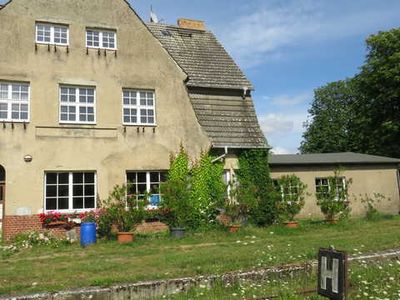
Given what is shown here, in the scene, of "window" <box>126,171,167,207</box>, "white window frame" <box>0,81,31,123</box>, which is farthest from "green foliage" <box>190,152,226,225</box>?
"white window frame" <box>0,81,31,123</box>

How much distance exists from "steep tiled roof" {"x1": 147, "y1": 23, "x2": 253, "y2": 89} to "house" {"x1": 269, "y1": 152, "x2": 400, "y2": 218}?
549 centimetres

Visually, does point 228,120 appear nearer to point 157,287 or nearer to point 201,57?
point 201,57

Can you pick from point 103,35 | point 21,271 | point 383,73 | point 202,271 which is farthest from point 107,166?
point 383,73

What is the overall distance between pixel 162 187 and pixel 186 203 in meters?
1.18

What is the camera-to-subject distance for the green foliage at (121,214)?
1684 cm

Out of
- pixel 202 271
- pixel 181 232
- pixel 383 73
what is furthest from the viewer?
pixel 383 73

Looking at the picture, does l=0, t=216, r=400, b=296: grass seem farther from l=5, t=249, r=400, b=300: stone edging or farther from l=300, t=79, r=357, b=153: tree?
l=300, t=79, r=357, b=153: tree

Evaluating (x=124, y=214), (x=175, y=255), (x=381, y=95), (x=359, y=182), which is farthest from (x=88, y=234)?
(x=381, y=95)

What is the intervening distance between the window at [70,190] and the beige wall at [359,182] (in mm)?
10808

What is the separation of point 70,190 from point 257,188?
8.15 meters

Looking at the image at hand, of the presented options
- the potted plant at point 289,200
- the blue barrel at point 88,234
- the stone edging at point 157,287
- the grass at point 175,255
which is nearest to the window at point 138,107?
the blue barrel at point 88,234

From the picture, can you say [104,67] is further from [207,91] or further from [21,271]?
[21,271]

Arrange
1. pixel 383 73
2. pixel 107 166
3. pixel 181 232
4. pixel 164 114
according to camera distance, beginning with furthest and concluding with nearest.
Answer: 1. pixel 383 73
2. pixel 164 114
3. pixel 107 166
4. pixel 181 232

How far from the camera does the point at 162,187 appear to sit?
59.4 feet
